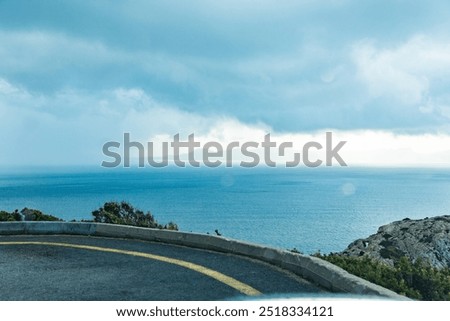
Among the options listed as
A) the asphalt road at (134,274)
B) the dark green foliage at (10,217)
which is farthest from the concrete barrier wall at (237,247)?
the dark green foliage at (10,217)

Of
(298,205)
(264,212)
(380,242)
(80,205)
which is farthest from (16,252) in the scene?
(298,205)

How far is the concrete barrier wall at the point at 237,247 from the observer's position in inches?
301

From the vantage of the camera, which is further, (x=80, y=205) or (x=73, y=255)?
(x=80, y=205)

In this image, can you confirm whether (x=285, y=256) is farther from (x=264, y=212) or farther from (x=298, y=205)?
(x=298, y=205)

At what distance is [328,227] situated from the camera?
150 metres

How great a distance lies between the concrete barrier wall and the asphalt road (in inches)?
8.5

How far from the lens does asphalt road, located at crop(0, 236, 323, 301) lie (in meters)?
7.84

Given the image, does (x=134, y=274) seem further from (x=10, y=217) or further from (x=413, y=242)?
(x=413, y=242)

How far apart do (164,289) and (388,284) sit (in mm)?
4732

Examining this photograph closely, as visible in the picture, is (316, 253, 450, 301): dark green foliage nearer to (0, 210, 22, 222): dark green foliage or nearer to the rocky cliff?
(0, 210, 22, 222): dark green foliage

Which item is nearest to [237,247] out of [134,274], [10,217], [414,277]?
[134,274]

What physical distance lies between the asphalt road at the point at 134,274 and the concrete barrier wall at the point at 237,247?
0.71 feet

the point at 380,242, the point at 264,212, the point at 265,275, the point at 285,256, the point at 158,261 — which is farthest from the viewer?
the point at 264,212

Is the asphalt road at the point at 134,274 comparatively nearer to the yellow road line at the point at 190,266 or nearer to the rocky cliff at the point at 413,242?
the yellow road line at the point at 190,266
